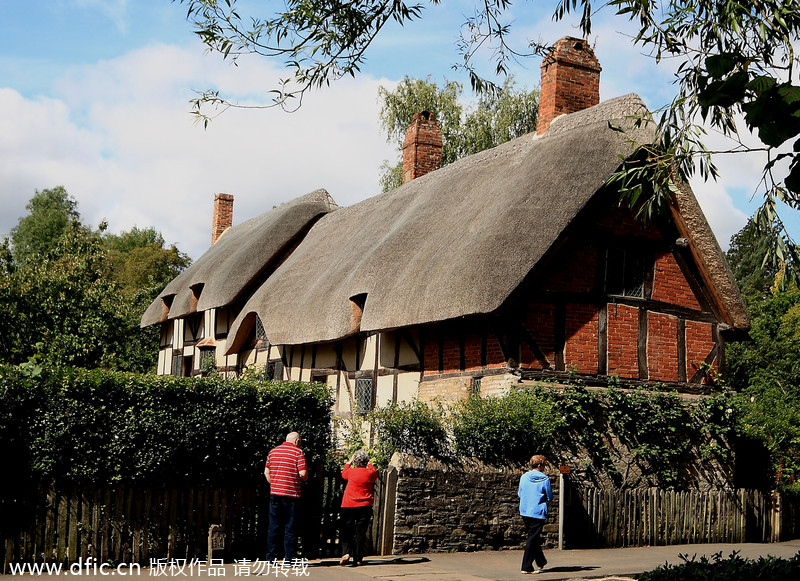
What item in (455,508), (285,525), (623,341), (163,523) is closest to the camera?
(285,525)

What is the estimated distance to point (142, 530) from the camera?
9.70 m

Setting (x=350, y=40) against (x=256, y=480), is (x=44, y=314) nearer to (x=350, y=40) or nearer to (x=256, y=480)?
(x=256, y=480)

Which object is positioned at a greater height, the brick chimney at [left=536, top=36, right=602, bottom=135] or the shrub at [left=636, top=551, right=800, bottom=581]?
the brick chimney at [left=536, top=36, right=602, bottom=135]

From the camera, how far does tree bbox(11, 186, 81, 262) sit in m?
51.5

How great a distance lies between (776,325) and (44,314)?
27.6m

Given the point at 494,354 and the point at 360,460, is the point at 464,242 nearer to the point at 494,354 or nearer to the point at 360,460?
the point at 494,354

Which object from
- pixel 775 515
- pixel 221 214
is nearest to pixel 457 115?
pixel 221 214

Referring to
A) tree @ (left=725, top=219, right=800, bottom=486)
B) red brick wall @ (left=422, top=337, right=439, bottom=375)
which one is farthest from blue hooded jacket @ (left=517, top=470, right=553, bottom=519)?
tree @ (left=725, top=219, right=800, bottom=486)

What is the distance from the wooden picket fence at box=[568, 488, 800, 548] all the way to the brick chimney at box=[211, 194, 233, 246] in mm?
23196

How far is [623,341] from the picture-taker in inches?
566

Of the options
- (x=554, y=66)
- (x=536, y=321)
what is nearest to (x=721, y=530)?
(x=536, y=321)

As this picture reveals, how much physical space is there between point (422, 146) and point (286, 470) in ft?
47.3

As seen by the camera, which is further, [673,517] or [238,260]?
[238,260]

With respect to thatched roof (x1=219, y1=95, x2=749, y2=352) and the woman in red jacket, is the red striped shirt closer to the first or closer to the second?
the woman in red jacket
